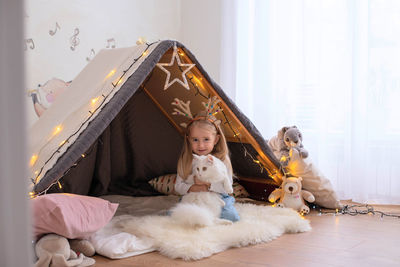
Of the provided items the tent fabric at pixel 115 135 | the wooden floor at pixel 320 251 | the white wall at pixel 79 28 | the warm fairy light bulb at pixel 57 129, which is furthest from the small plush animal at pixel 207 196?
the white wall at pixel 79 28

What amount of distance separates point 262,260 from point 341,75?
1936 millimetres

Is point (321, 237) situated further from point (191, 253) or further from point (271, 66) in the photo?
point (271, 66)

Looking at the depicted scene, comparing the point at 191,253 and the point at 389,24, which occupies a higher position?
the point at 389,24

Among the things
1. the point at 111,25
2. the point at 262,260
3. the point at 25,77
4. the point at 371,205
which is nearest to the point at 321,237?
the point at 262,260

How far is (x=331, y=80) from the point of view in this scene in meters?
3.33

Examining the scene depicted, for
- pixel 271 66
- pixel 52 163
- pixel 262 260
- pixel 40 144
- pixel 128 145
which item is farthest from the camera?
pixel 271 66

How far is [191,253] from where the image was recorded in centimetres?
176

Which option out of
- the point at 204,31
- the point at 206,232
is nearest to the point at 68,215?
the point at 206,232

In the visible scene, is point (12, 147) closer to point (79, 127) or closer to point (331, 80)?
point (79, 127)

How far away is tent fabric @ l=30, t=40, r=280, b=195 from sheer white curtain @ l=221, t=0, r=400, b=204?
2.61 feet

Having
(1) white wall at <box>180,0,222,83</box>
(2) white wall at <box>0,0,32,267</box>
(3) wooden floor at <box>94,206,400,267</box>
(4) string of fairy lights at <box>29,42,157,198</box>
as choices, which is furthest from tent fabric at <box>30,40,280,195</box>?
(2) white wall at <box>0,0,32,267</box>

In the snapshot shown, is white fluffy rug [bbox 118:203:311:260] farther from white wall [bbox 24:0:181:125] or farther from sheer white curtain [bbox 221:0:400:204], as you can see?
white wall [bbox 24:0:181:125]

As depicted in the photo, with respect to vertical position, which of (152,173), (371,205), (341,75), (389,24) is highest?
(389,24)

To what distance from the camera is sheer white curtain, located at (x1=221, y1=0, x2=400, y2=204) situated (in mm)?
3061
